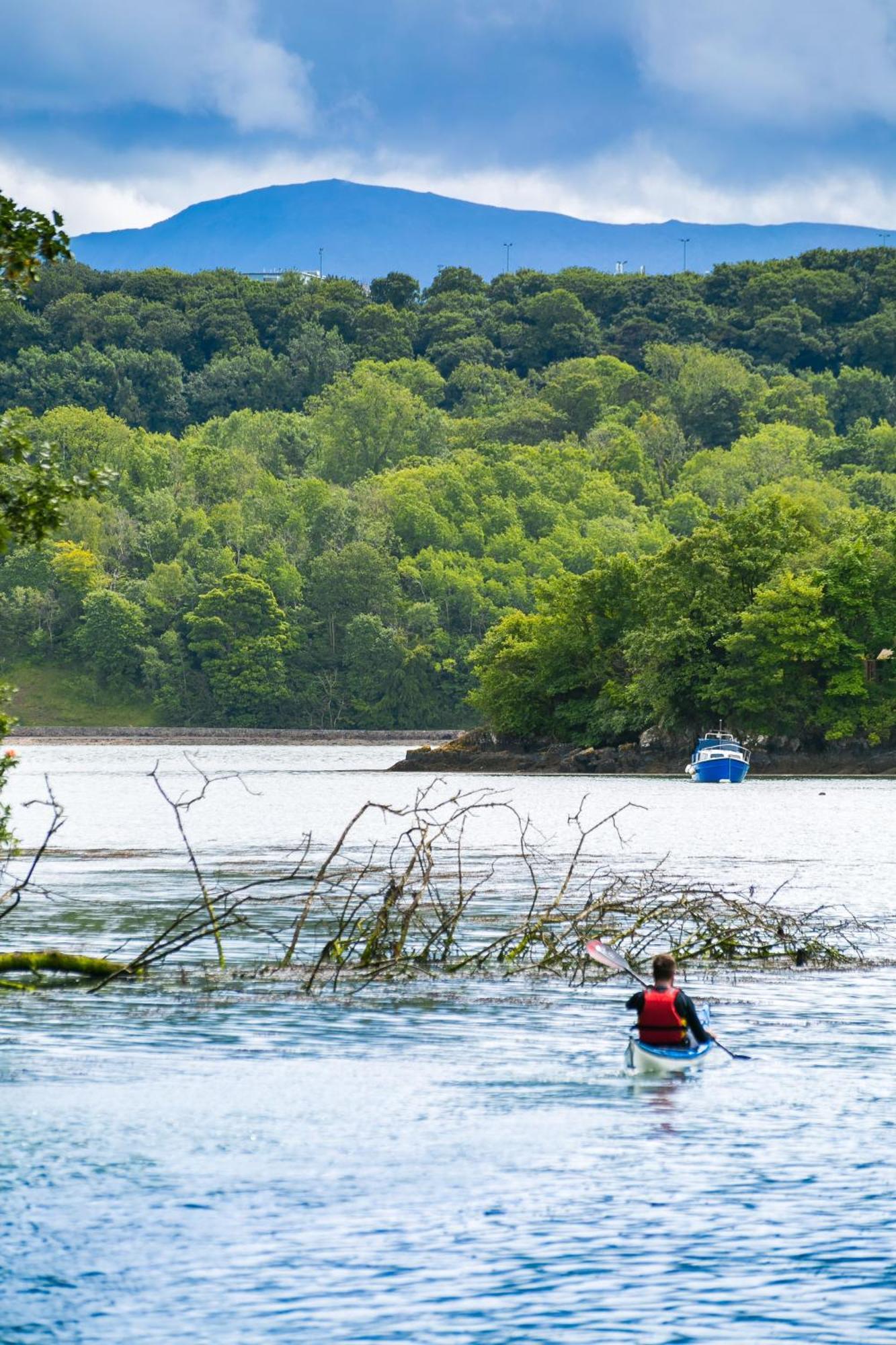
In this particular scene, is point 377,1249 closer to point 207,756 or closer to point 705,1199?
point 705,1199

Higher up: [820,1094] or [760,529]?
[760,529]

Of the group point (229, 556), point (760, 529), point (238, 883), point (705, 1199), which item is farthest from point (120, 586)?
point (705, 1199)

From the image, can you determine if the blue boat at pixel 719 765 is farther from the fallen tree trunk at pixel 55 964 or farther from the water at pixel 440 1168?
the fallen tree trunk at pixel 55 964

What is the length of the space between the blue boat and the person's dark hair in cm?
7244

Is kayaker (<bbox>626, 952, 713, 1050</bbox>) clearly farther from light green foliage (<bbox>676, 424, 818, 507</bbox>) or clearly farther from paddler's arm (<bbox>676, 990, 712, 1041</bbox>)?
light green foliage (<bbox>676, 424, 818, 507</bbox>)

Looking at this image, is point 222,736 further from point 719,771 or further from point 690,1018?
point 690,1018

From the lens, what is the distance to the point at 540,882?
36.8 m

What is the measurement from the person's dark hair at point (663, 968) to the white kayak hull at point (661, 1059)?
766 millimetres

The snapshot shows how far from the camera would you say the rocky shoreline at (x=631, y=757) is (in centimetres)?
9856

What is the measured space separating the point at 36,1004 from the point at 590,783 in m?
69.3

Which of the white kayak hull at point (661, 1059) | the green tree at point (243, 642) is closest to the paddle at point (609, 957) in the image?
the white kayak hull at point (661, 1059)

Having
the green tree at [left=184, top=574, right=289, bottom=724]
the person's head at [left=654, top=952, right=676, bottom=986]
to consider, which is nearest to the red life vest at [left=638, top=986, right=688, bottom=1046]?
the person's head at [left=654, top=952, right=676, bottom=986]

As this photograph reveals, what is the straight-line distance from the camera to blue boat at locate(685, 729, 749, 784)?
298 feet

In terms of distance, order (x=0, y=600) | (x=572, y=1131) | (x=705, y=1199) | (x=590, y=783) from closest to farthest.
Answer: (x=705, y=1199), (x=572, y=1131), (x=590, y=783), (x=0, y=600)
